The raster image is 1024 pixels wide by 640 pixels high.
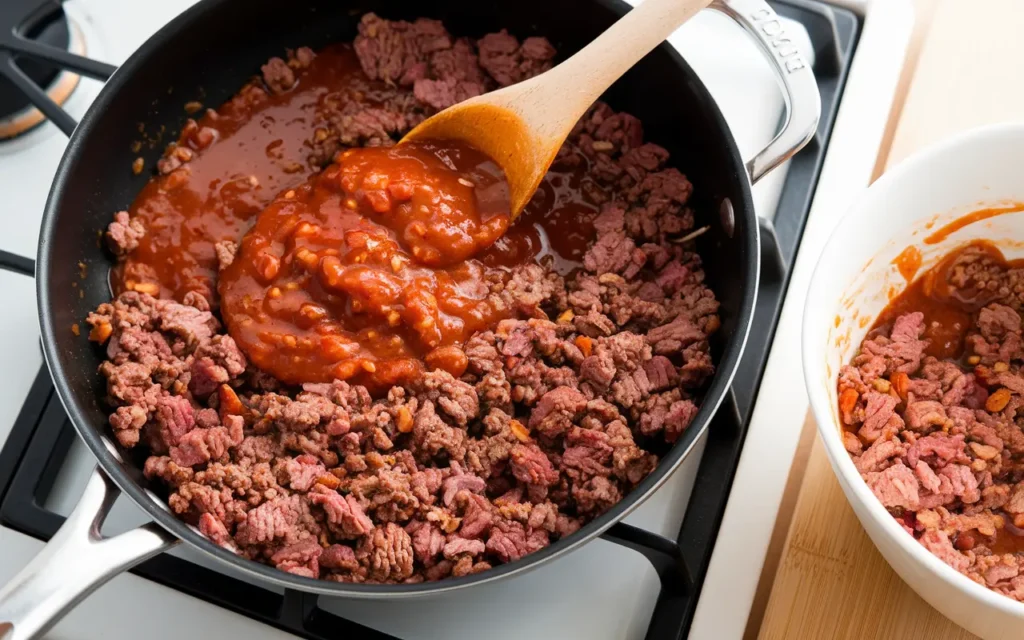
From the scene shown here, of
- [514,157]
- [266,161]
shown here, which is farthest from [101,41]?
[514,157]

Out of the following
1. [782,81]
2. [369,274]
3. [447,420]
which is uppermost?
[782,81]

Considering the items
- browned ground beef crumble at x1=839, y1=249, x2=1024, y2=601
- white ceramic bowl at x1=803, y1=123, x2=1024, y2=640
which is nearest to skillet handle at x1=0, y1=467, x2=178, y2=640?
white ceramic bowl at x1=803, y1=123, x2=1024, y2=640

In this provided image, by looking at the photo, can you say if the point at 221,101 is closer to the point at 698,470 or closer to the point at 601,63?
the point at 601,63

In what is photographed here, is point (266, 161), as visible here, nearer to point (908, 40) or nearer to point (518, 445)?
point (518, 445)

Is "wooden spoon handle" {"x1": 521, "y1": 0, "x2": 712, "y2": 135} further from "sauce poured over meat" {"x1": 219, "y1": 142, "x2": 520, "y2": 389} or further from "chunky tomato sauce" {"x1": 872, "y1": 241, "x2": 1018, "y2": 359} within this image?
"chunky tomato sauce" {"x1": 872, "y1": 241, "x2": 1018, "y2": 359}

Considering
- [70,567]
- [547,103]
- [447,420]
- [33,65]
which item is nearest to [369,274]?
[447,420]

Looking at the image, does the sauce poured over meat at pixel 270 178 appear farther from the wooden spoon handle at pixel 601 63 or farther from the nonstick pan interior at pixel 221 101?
the wooden spoon handle at pixel 601 63
